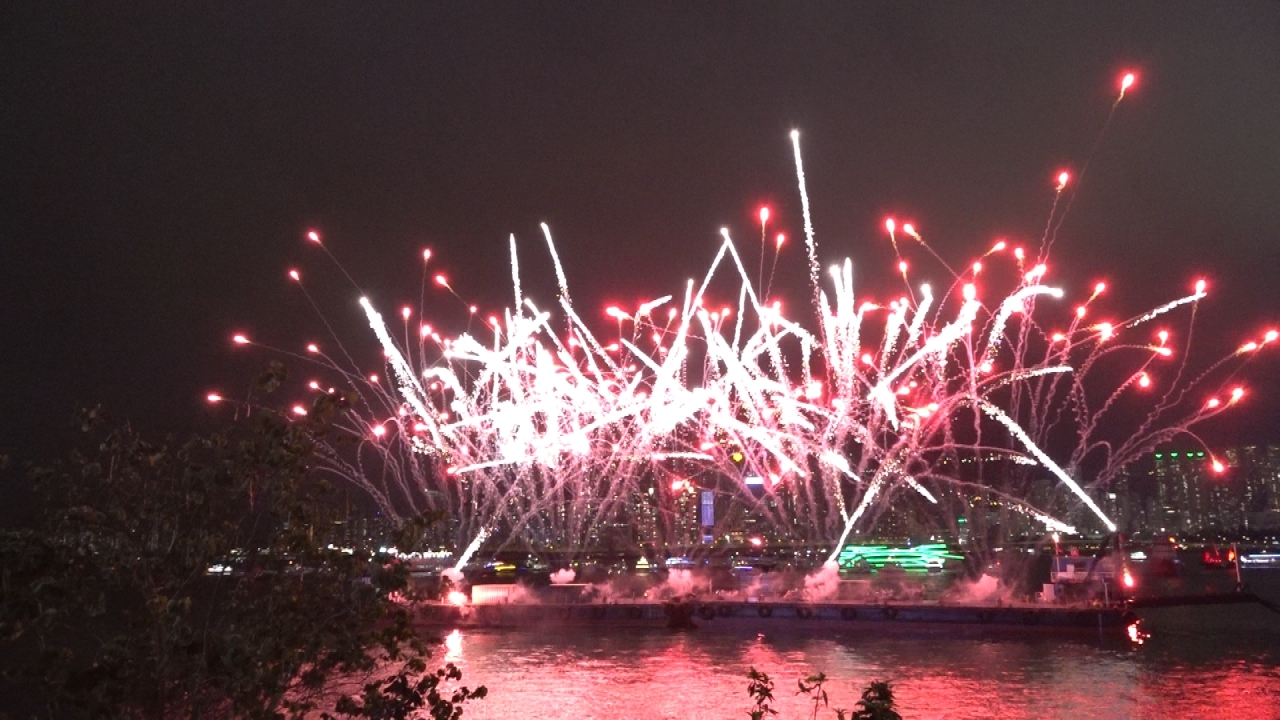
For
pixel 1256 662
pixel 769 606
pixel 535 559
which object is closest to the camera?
pixel 1256 662

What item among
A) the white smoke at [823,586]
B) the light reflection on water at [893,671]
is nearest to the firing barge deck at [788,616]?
the light reflection on water at [893,671]

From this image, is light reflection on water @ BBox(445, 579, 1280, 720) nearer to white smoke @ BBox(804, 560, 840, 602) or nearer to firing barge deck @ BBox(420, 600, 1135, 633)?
firing barge deck @ BBox(420, 600, 1135, 633)

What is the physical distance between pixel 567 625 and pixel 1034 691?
63.7 ft

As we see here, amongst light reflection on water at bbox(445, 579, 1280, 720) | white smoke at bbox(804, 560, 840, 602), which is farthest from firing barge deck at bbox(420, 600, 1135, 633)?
white smoke at bbox(804, 560, 840, 602)

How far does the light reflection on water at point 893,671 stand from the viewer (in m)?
20.7

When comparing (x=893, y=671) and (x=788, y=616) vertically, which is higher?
(x=788, y=616)

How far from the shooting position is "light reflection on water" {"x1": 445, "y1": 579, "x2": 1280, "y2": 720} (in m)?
20.7

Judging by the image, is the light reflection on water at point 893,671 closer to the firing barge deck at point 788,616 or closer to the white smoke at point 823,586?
the firing barge deck at point 788,616

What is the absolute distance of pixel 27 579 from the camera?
5520 millimetres

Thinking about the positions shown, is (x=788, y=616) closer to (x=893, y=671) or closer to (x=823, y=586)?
(x=823, y=586)

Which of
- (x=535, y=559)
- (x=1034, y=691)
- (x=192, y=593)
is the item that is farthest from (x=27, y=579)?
(x=535, y=559)

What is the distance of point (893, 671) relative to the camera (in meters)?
25.7

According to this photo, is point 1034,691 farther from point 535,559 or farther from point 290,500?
point 535,559

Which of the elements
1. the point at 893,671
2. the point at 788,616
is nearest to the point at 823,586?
the point at 788,616
